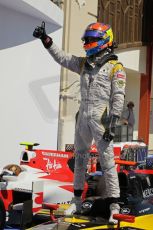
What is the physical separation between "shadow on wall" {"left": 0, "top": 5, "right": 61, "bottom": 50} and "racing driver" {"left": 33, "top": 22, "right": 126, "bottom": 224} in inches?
154

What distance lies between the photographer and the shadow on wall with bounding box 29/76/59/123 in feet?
28.6

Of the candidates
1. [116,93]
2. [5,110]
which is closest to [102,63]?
[116,93]

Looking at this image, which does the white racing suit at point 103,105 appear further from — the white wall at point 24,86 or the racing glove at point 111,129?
the white wall at point 24,86

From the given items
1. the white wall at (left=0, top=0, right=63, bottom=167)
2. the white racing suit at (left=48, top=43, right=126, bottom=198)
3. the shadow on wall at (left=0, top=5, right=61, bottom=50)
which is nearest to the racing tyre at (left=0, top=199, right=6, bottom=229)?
the white racing suit at (left=48, top=43, right=126, bottom=198)

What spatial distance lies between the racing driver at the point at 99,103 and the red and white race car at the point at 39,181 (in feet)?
1.30

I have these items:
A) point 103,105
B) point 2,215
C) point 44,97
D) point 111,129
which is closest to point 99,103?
point 103,105

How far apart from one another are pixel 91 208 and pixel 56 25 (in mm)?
5387

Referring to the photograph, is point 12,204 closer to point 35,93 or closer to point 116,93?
point 116,93

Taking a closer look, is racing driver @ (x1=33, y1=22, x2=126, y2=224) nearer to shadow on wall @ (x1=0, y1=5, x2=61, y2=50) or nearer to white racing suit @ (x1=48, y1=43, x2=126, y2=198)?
white racing suit @ (x1=48, y1=43, x2=126, y2=198)

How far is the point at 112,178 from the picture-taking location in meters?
4.08

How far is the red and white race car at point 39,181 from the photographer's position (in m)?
4.53

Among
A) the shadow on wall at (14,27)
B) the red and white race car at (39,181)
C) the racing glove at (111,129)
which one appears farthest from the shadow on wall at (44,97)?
the racing glove at (111,129)

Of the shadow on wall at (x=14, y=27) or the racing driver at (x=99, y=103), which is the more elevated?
the shadow on wall at (x=14, y=27)

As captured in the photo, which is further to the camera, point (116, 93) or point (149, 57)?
point (149, 57)
